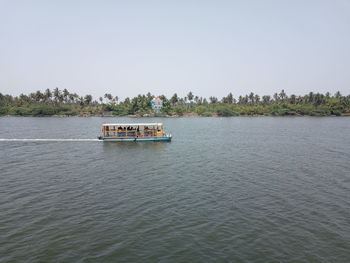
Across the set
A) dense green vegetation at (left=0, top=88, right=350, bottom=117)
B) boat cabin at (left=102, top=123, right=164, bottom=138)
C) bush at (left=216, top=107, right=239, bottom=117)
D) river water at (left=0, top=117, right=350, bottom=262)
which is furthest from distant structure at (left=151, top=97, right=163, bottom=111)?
A: river water at (left=0, top=117, right=350, bottom=262)

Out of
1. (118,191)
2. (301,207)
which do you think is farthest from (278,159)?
(118,191)

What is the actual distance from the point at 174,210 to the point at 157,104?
523 ft

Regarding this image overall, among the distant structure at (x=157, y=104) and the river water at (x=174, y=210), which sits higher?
the distant structure at (x=157, y=104)

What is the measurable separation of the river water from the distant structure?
14302 centimetres

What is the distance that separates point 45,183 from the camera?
2209 cm

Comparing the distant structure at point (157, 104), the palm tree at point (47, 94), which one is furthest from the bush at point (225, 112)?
the palm tree at point (47, 94)

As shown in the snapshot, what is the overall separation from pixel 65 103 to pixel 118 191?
18751 centimetres

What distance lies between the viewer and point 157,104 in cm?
17350

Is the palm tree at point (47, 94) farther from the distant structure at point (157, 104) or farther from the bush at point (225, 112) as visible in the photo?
the bush at point (225, 112)

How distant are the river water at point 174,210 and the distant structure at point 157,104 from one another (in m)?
143

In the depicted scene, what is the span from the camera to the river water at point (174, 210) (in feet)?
39.6

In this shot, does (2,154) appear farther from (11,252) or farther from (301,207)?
(301,207)

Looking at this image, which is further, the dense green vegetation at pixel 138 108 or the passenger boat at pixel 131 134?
the dense green vegetation at pixel 138 108

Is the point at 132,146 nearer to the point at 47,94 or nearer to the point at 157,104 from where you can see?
the point at 157,104
